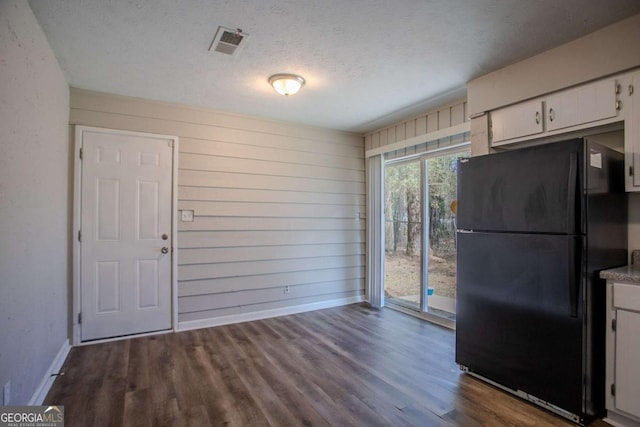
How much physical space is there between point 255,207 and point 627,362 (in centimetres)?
350

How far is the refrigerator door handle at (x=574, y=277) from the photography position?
6.40 feet

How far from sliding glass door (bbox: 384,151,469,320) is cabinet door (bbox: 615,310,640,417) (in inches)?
70.4

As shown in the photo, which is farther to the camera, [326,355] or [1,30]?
[326,355]

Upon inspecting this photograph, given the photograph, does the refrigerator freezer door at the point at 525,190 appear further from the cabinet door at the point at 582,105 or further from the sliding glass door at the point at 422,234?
the sliding glass door at the point at 422,234

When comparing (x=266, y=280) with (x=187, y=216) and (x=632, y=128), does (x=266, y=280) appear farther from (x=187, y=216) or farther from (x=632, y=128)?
(x=632, y=128)

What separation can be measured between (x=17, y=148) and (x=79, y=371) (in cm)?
185

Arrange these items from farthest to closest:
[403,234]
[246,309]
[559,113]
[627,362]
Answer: [403,234], [246,309], [559,113], [627,362]

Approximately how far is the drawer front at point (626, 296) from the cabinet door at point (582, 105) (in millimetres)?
1114

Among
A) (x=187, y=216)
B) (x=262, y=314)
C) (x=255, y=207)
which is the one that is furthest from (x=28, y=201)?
(x=262, y=314)

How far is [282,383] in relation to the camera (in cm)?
248

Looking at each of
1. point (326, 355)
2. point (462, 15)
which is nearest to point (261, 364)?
point (326, 355)

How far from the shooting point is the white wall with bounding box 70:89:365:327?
12.0 ft

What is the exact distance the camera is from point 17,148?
1.86 m

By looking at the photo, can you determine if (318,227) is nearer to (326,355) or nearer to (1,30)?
(326,355)
